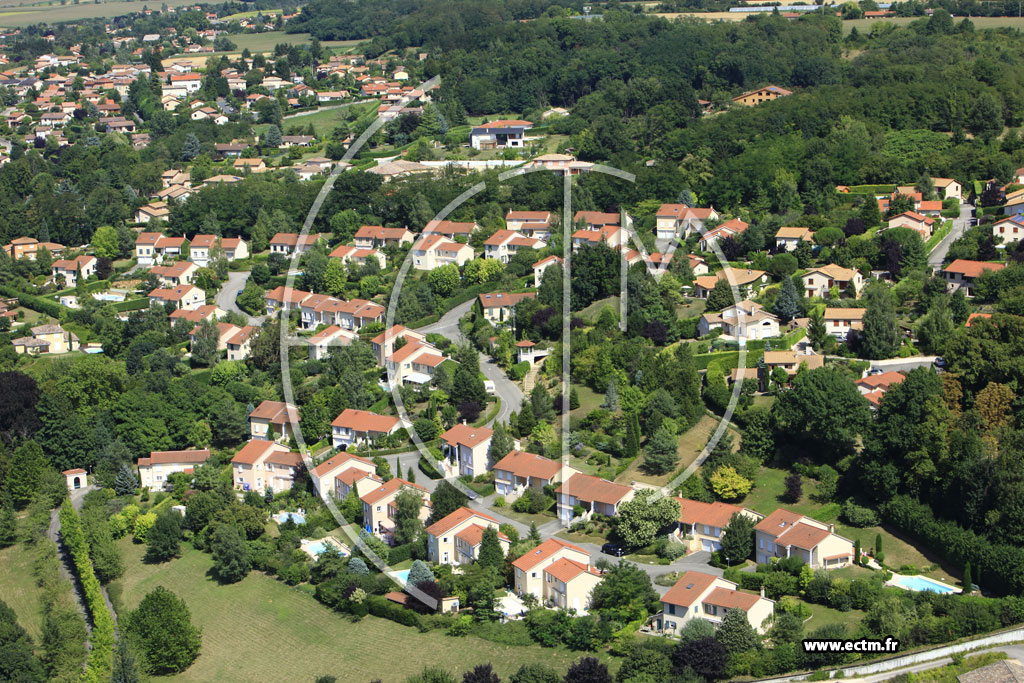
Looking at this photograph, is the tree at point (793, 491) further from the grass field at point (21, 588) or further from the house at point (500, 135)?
the house at point (500, 135)

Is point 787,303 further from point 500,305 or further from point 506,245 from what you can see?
point 506,245

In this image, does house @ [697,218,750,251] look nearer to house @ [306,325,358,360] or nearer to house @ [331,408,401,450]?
house @ [306,325,358,360]

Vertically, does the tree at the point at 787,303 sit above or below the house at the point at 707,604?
above

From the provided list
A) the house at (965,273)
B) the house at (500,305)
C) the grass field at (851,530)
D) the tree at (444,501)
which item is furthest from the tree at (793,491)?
the house at (500,305)

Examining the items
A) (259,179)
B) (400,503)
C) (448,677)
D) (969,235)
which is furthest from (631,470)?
(259,179)

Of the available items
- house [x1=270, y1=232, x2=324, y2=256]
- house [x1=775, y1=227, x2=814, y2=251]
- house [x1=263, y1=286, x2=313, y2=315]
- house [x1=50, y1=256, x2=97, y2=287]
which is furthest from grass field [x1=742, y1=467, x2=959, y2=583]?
house [x1=50, y1=256, x2=97, y2=287]

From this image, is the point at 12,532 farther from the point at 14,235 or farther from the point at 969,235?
the point at 969,235
